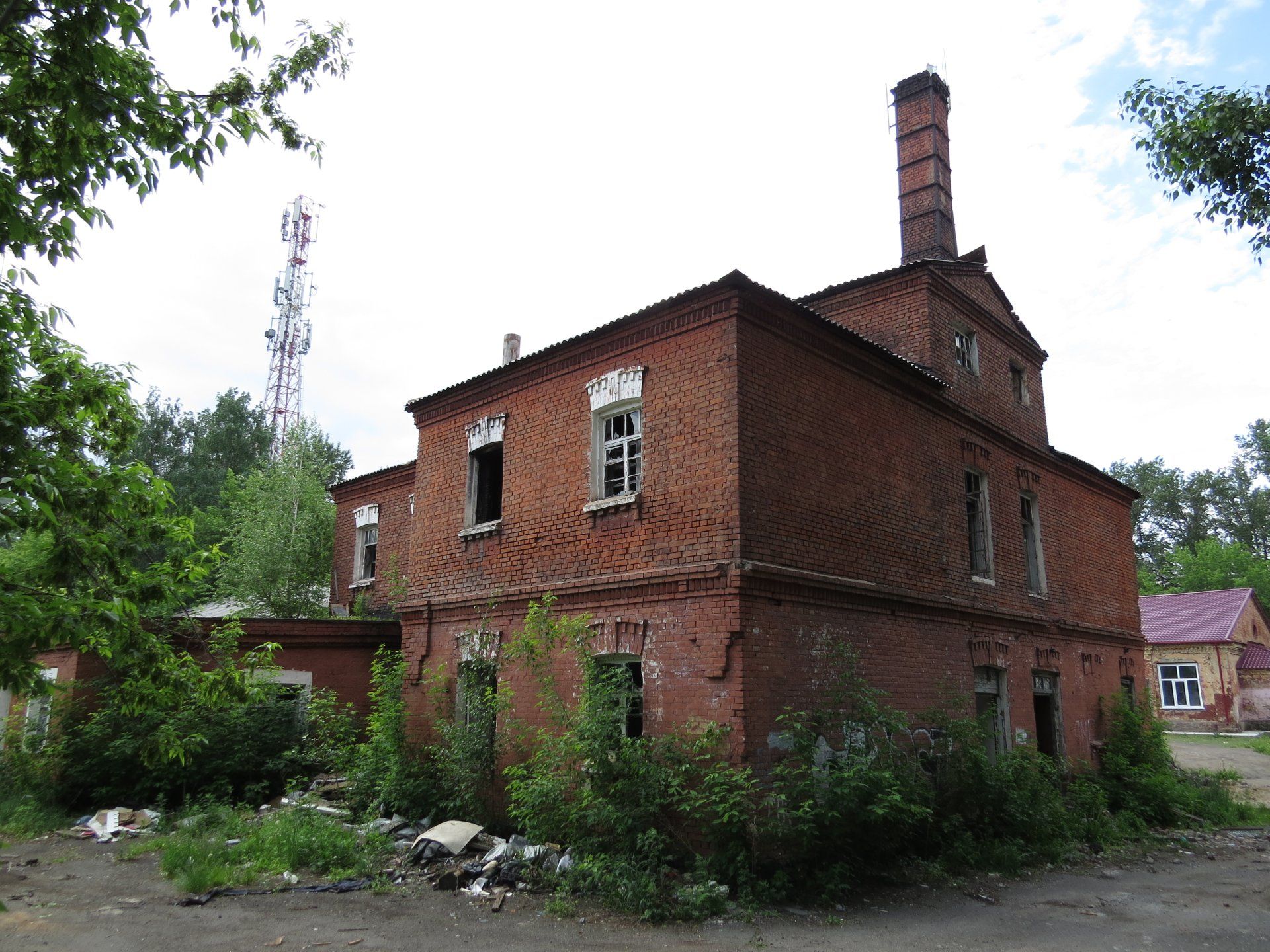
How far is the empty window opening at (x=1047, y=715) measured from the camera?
15.5 meters

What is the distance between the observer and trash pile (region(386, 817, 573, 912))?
9141mm

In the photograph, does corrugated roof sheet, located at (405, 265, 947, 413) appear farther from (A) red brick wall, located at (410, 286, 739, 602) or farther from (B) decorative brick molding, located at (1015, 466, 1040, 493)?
(B) decorative brick molding, located at (1015, 466, 1040, 493)

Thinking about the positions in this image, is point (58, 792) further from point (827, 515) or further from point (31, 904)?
point (827, 515)

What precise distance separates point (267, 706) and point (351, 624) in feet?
7.32

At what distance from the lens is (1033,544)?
16.4 m

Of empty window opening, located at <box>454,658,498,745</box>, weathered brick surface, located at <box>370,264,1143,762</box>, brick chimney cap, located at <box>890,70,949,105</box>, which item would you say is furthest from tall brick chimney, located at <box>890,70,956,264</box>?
empty window opening, located at <box>454,658,498,745</box>

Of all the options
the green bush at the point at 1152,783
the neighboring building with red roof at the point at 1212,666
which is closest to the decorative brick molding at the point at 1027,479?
the green bush at the point at 1152,783

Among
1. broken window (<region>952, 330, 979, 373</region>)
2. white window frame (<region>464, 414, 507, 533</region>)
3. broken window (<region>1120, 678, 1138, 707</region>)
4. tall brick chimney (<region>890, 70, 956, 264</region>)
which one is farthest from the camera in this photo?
broken window (<region>1120, 678, 1138, 707</region>)

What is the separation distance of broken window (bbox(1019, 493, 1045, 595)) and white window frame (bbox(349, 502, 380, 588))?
1382cm

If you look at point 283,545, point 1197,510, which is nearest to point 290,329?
point 283,545

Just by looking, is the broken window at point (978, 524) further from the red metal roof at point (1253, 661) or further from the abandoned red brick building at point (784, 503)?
the red metal roof at point (1253, 661)

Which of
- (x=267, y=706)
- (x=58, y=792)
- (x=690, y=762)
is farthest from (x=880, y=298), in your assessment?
(x=58, y=792)

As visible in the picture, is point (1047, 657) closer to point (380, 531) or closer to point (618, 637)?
point (618, 637)

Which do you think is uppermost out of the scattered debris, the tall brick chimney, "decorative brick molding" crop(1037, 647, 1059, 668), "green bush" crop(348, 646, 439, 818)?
the tall brick chimney
